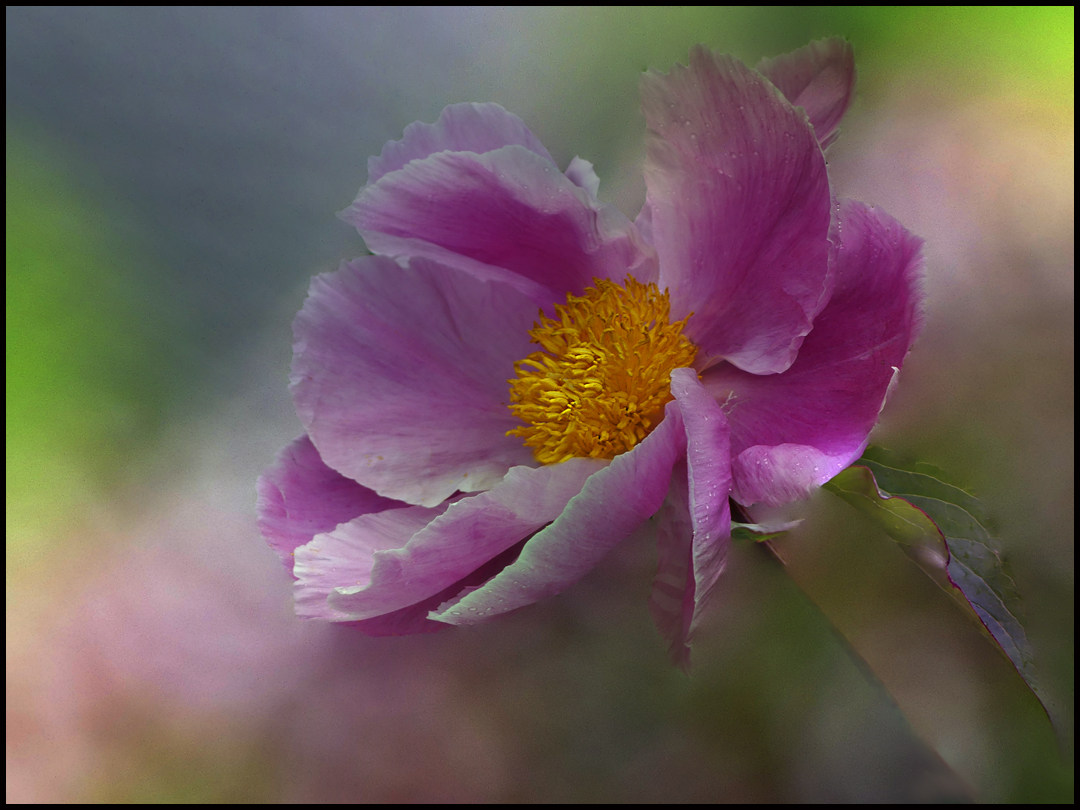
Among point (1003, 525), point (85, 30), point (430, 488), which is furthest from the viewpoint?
point (85, 30)

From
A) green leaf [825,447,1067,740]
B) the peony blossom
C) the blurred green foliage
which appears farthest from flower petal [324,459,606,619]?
the blurred green foliage

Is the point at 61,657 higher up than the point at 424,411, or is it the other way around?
the point at 424,411

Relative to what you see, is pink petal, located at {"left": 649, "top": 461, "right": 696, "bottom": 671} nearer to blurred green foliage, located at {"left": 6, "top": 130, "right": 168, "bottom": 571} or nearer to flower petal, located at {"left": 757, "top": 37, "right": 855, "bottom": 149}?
flower petal, located at {"left": 757, "top": 37, "right": 855, "bottom": 149}

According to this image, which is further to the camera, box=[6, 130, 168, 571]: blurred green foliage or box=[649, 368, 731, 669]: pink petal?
box=[6, 130, 168, 571]: blurred green foliage

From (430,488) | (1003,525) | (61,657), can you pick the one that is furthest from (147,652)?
(1003,525)

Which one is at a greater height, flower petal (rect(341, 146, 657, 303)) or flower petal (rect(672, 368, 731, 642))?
flower petal (rect(341, 146, 657, 303))

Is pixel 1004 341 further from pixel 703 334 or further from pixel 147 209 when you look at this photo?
pixel 147 209

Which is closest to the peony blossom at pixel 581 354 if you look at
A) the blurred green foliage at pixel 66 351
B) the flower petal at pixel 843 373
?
the flower petal at pixel 843 373

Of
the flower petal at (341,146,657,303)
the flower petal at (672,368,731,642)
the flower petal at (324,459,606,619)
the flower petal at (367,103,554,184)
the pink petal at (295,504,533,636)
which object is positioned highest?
the flower petal at (367,103,554,184)

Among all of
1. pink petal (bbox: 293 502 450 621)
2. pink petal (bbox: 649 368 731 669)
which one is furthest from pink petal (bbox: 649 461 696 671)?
pink petal (bbox: 293 502 450 621)
